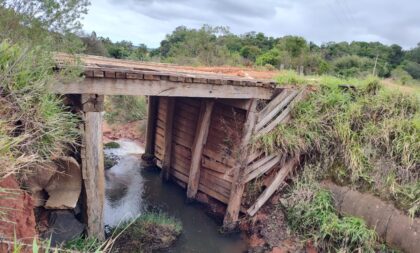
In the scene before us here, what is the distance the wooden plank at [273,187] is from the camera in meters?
6.82

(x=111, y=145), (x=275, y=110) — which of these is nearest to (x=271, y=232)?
(x=275, y=110)

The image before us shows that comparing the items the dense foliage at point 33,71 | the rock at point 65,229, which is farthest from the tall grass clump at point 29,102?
the rock at point 65,229

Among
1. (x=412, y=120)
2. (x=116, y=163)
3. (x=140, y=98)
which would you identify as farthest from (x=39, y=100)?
(x=140, y=98)

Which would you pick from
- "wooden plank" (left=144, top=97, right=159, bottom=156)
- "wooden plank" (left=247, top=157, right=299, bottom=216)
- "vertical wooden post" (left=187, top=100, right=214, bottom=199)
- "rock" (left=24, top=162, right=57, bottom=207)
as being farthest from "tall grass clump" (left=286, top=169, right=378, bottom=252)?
"wooden plank" (left=144, top=97, right=159, bottom=156)

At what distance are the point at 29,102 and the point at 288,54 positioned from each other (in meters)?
13.4

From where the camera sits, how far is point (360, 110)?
22.5 feet

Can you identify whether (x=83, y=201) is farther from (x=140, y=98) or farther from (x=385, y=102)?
(x=140, y=98)

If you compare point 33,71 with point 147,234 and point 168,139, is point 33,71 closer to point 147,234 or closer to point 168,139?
point 147,234

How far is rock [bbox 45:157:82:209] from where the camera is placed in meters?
4.37

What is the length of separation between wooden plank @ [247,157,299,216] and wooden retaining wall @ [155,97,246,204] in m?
0.74

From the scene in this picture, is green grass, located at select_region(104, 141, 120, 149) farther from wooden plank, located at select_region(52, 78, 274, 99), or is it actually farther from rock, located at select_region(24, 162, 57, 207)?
rock, located at select_region(24, 162, 57, 207)

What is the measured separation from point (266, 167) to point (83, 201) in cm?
333

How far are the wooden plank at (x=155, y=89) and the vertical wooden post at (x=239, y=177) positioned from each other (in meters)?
0.35

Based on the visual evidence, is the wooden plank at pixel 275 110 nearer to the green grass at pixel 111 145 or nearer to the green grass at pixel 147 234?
the green grass at pixel 147 234
